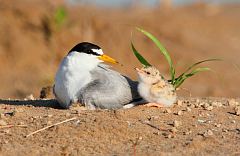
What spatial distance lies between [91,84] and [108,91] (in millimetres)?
172

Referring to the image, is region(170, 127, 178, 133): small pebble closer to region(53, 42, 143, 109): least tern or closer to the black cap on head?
region(53, 42, 143, 109): least tern

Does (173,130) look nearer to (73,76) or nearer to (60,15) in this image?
(73,76)

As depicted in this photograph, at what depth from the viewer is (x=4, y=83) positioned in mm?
13273

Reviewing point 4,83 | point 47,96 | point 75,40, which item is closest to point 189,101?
point 47,96

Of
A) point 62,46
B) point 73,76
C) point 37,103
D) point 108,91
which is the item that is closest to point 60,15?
point 62,46

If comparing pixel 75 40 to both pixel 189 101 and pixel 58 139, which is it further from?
pixel 58 139

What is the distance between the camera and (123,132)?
588 cm

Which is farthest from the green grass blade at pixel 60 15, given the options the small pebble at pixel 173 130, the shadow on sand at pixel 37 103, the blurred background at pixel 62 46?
the small pebble at pixel 173 130

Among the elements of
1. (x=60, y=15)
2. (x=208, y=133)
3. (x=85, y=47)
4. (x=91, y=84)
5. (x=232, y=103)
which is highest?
(x=60, y=15)

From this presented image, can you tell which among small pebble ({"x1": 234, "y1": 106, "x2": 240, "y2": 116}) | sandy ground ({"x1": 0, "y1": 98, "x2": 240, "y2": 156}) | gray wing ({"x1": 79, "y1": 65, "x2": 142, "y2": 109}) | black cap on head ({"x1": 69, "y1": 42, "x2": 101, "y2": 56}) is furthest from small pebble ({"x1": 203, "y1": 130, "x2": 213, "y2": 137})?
black cap on head ({"x1": 69, "y1": 42, "x2": 101, "y2": 56})

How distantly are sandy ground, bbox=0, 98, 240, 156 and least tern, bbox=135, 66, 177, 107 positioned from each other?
108mm

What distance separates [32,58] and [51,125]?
850 cm

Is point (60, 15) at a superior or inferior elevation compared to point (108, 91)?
superior

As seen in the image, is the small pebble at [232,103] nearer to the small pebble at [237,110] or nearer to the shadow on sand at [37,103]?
the small pebble at [237,110]
